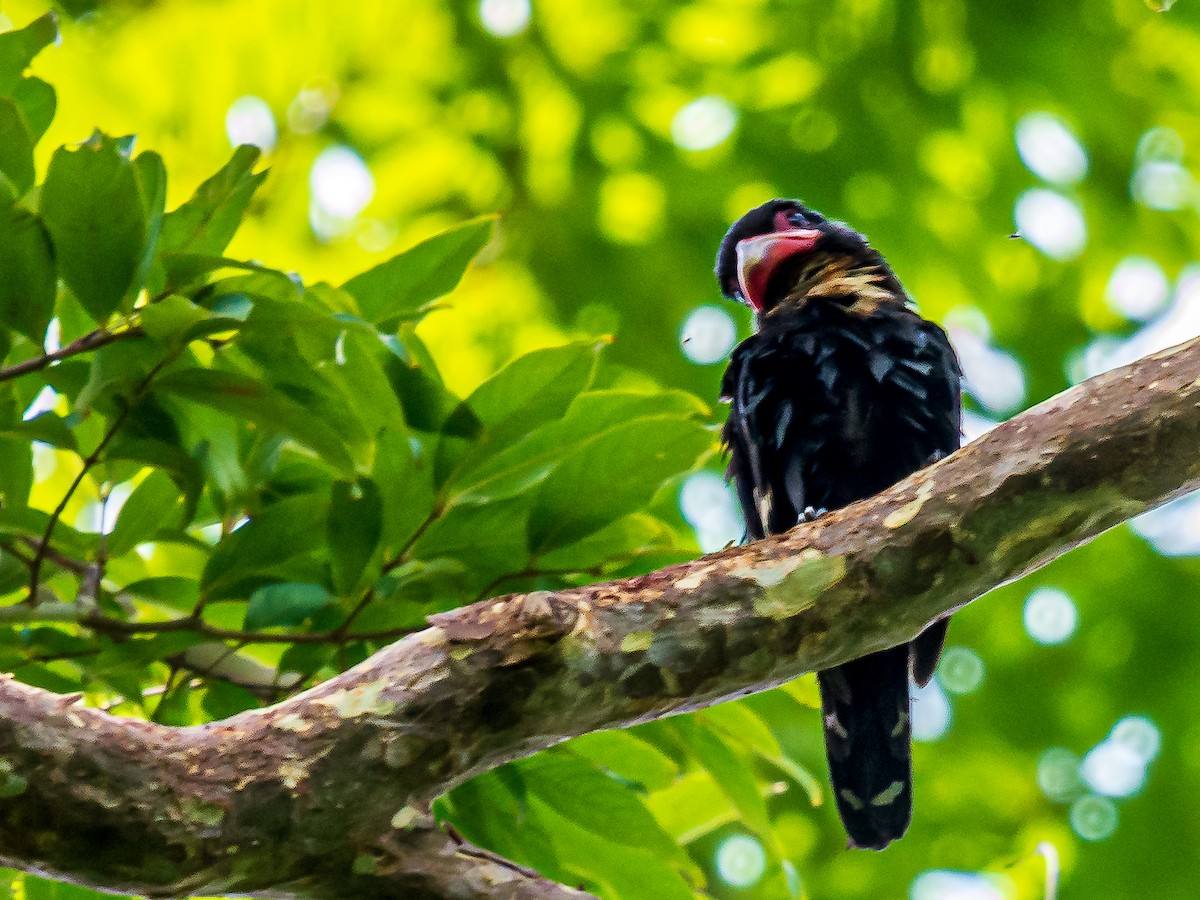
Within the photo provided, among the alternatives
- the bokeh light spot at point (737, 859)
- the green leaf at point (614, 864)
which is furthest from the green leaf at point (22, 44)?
the bokeh light spot at point (737, 859)

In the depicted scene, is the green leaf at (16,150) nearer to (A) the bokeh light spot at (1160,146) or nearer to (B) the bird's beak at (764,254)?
(B) the bird's beak at (764,254)

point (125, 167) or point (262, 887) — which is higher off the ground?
point (125, 167)

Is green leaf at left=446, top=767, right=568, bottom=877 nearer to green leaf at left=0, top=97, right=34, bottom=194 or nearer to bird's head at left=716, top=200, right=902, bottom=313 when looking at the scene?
green leaf at left=0, top=97, right=34, bottom=194

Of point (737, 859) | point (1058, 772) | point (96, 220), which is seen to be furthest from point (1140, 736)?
point (96, 220)

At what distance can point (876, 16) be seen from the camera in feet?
15.4

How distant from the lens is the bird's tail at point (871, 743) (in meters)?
2.59

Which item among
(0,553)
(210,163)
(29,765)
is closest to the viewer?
(29,765)

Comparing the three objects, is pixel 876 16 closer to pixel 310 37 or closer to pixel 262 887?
pixel 310 37

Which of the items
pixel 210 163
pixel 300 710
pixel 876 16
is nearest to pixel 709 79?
pixel 876 16

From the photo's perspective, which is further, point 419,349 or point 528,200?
point 528,200

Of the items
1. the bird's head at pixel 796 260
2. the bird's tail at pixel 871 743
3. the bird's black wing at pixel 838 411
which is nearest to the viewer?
the bird's tail at pixel 871 743

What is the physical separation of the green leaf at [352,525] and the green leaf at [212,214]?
0.47 m

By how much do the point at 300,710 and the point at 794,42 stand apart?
3780mm

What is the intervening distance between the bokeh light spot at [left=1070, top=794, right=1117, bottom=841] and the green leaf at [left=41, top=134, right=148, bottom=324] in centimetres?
379
